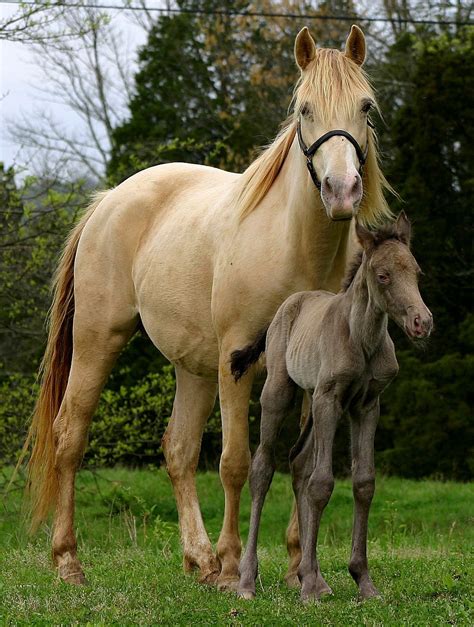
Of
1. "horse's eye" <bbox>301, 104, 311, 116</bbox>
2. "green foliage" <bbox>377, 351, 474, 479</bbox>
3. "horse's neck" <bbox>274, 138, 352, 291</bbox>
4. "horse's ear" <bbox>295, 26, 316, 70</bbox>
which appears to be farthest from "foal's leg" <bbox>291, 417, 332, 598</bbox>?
"green foliage" <bbox>377, 351, 474, 479</bbox>

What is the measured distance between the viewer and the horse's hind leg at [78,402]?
6.91 meters

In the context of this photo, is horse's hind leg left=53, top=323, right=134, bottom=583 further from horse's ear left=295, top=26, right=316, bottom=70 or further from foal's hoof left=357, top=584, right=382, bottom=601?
foal's hoof left=357, top=584, right=382, bottom=601

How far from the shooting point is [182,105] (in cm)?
2300

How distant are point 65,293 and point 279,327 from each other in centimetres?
279

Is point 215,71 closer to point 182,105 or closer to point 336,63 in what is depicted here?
point 182,105

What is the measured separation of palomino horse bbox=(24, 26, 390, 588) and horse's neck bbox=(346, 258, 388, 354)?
32 centimetres

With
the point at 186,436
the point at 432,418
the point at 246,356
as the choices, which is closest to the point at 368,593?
the point at 246,356

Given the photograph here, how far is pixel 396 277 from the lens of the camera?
14.7ft

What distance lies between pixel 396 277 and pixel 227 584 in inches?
81.3

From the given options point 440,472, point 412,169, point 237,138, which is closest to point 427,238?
point 412,169

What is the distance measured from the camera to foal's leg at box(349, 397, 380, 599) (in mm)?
4836

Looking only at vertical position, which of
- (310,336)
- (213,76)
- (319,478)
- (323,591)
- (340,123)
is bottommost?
(323,591)

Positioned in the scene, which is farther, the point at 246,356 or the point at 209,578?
the point at 209,578

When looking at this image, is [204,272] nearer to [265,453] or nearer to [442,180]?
[265,453]
